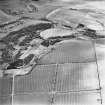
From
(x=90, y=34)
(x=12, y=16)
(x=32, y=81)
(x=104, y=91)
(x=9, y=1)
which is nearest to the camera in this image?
(x=104, y=91)

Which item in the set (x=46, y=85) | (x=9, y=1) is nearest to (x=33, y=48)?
(x=46, y=85)

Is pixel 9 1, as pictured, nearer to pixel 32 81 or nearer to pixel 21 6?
pixel 21 6

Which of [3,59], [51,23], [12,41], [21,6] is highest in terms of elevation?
[21,6]

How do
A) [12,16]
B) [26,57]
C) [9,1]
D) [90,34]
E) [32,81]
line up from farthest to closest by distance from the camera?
[9,1] < [12,16] < [90,34] < [26,57] < [32,81]

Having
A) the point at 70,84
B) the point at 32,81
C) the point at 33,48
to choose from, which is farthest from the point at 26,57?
the point at 70,84

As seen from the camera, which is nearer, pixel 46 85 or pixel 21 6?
pixel 46 85

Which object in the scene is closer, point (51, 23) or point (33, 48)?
point (33, 48)

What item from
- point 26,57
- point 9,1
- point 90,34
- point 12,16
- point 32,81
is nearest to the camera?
point 32,81

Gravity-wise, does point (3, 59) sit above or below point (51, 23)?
below

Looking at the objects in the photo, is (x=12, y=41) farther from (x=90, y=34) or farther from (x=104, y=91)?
(x=104, y=91)
